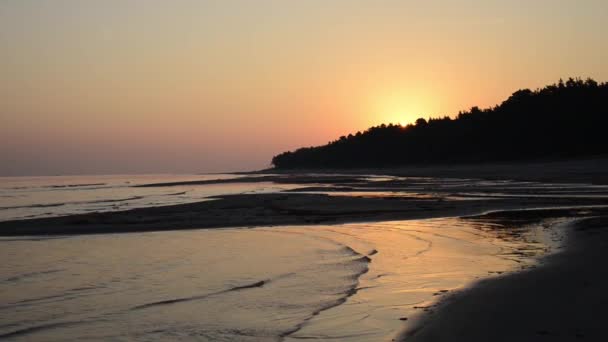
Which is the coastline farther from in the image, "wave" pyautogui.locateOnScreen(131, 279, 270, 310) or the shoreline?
the shoreline

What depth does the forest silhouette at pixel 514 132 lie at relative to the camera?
70.2m

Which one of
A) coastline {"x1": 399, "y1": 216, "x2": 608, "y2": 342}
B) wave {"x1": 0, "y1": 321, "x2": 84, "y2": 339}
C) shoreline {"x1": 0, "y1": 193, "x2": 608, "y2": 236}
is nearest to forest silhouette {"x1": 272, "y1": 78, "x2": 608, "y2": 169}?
shoreline {"x1": 0, "y1": 193, "x2": 608, "y2": 236}

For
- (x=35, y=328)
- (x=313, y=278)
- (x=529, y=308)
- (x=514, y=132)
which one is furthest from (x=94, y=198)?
(x=514, y=132)

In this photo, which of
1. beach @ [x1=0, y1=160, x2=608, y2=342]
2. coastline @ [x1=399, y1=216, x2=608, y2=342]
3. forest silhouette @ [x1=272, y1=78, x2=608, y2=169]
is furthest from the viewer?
forest silhouette @ [x1=272, y1=78, x2=608, y2=169]

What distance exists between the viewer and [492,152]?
83.1 metres

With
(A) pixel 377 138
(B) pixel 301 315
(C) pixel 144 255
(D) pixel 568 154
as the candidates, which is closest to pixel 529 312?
(B) pixel 301 315

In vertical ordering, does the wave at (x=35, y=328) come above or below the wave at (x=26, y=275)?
below

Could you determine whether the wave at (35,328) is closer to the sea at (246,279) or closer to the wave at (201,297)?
the sea at (246,279)

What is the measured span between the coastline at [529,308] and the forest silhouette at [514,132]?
62.3m

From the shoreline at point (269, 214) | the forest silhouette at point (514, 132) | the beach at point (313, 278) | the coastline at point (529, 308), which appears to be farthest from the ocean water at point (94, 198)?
the forest silhouette at point (514, 132)

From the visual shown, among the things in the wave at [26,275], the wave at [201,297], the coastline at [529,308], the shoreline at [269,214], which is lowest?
the wave at [201,297]

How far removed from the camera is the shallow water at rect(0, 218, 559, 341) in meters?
7.22

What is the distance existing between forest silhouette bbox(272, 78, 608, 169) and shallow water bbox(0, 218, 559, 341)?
59013 millimetres

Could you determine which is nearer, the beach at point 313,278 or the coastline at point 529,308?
the coastline at point 529,308
